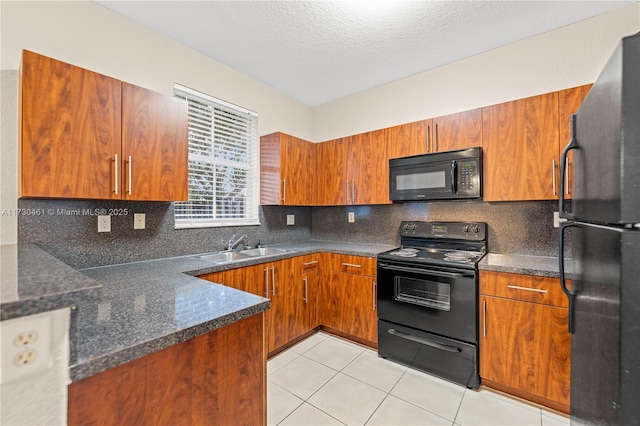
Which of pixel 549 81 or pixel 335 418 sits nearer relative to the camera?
pixel 335 418

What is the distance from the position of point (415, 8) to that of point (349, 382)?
→ 2.74m

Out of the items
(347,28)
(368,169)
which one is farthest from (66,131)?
(368,169)

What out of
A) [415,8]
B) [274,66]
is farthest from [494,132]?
[274,66]

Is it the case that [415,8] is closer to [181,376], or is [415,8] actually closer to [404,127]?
[404,127]

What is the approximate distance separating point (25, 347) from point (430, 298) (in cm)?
218

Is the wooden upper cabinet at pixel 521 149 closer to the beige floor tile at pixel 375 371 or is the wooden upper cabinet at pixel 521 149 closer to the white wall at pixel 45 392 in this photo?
the beige floor tile at pixel 375 371

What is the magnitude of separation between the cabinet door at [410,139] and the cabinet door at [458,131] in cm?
8

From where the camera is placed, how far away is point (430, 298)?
211 centimetres

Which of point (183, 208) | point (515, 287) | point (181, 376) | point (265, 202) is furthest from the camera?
point (265, 202)

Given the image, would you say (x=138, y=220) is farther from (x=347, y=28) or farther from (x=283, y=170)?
(x=347, y=28)

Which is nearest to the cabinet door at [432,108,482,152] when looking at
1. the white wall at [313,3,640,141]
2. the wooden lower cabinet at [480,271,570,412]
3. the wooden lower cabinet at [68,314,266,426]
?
the white wall at [313,3,640,141]

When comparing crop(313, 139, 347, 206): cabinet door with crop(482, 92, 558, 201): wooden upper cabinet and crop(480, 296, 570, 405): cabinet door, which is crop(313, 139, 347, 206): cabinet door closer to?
crop(482, 92, 558, 201): wooden upper cabinet

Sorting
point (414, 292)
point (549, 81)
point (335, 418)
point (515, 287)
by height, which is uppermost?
point (549, 81)

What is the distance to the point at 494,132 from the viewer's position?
2.09m
